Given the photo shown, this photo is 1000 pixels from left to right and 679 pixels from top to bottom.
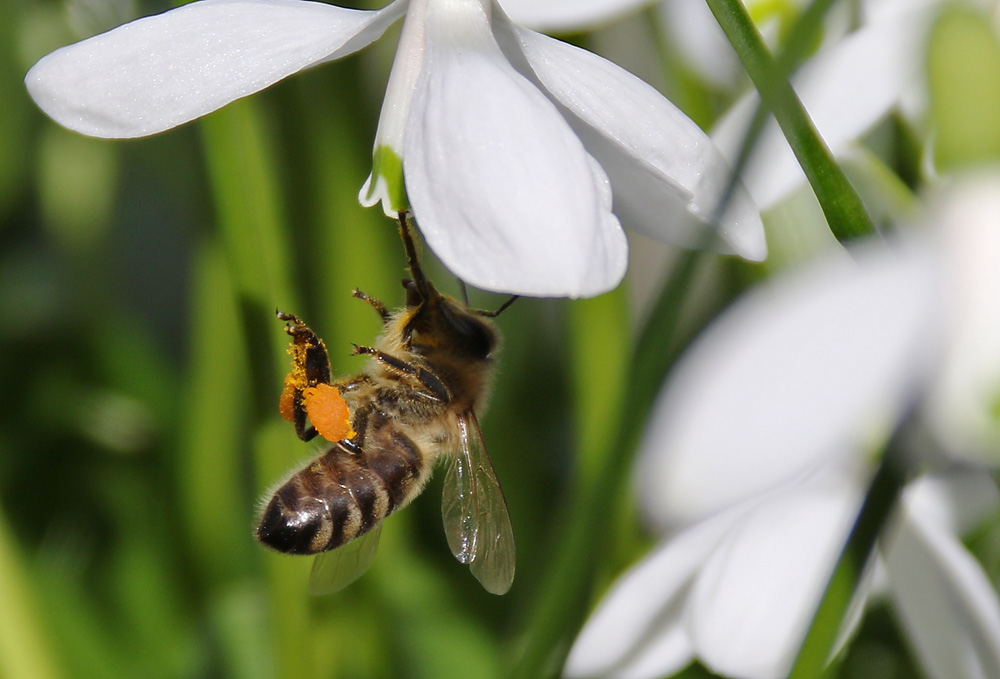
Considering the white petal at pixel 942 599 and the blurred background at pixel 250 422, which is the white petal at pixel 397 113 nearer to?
the blurred background at pixel 250 422

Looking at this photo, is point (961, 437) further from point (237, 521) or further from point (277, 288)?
point (237, 521)

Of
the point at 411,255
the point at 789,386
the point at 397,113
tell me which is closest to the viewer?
the point at 789,386

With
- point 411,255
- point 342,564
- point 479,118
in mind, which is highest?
point 479,118

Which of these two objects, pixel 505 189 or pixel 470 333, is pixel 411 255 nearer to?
pixel 470 333

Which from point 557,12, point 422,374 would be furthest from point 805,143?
point 422,374

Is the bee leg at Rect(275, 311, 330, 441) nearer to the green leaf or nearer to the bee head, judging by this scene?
the bee head
